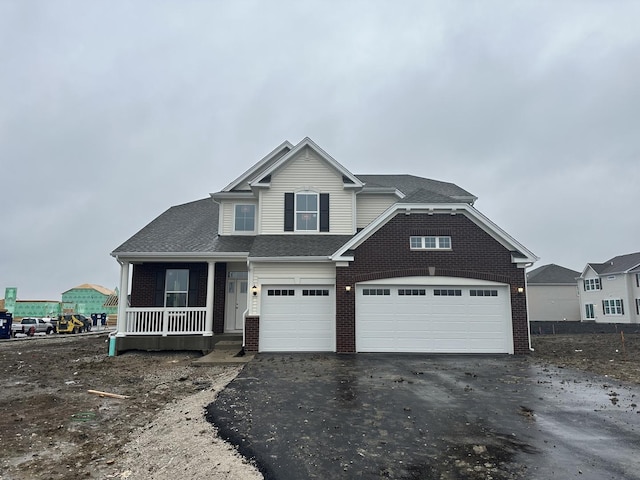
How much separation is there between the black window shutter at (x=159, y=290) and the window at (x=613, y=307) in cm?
3843

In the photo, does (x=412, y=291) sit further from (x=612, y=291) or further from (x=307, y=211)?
(x=612, y=291)

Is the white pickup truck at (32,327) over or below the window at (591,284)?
below

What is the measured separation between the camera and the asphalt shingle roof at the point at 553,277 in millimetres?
41062

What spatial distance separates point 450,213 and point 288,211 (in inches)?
242

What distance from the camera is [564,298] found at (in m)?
41.8

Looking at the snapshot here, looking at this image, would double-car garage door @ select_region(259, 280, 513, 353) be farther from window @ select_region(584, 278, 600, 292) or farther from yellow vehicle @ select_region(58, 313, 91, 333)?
window @ select_region(584, 278, 600, 292)

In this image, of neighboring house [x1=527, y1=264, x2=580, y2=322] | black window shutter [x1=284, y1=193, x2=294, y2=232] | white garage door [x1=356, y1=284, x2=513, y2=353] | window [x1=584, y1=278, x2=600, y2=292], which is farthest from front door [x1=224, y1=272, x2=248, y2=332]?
window [x1=584, y1=278, x2=600, y2=292]

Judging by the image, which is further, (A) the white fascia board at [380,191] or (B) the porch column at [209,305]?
(A) the white fascia board at [380,191]

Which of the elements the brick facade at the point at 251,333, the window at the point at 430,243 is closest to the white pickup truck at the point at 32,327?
the brick facade at the point at 251,333

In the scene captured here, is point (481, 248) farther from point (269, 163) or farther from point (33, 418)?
point (33, 418)

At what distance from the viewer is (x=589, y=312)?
39.8m

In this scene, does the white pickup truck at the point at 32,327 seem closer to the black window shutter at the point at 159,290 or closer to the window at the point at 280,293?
the black window shutter at the point at 159,290

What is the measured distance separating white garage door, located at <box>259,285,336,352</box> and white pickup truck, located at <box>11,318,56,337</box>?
2500 cm

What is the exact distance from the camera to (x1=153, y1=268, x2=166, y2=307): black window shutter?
15773 mm
